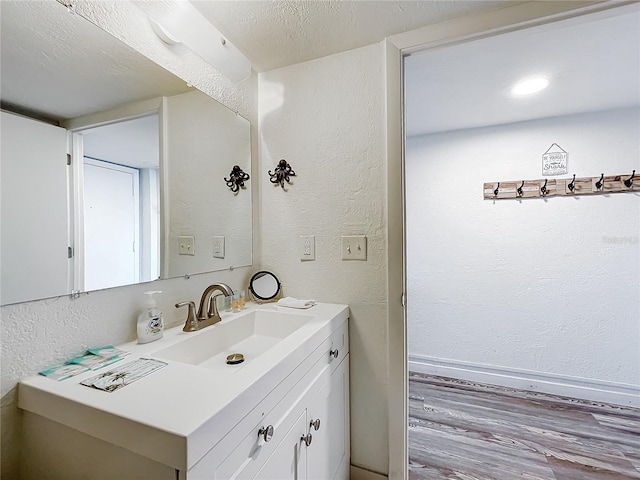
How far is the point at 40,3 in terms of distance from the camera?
75 cm

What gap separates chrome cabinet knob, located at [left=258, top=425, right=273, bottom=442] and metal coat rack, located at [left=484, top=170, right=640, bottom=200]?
93.1 inches

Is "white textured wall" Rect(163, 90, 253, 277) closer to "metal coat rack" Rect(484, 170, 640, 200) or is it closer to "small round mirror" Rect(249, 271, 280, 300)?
"small round mirror" Rect(249, 271, 280, 300)

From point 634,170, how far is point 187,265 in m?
2.94

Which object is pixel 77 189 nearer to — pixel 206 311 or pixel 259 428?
pixel 206 311

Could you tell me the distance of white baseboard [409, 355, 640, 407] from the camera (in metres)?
2.04

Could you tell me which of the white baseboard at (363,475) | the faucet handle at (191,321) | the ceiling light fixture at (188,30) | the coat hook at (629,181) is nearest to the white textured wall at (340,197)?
the white baseboard at (363,475)

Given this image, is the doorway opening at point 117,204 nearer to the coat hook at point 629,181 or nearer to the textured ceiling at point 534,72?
the textured ceiling at point 534,72

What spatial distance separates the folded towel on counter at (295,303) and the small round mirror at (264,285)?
0.32 feet

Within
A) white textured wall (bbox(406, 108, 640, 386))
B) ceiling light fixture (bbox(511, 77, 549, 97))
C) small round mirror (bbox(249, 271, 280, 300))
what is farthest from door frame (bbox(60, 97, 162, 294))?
white textured wall (bbox(406, 108, 640, 386))

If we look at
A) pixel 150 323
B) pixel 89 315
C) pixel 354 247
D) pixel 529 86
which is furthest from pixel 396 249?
pixel 529 86

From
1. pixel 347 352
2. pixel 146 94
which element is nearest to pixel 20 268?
pixel 146 94

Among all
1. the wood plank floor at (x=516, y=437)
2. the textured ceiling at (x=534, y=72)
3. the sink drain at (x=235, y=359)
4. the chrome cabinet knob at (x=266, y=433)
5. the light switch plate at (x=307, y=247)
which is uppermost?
the textured ceiling at (x=534, y=72)

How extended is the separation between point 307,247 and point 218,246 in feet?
1.43

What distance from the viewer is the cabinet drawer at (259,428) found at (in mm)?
577
